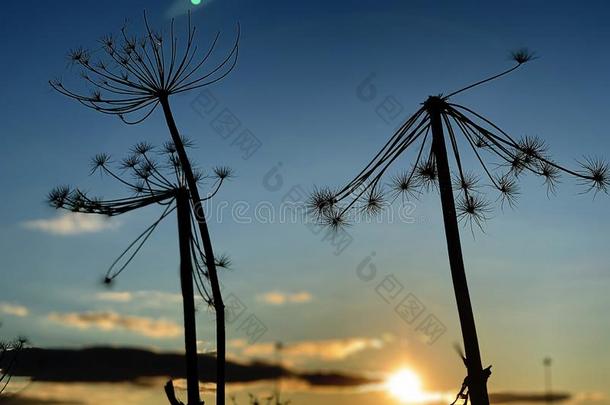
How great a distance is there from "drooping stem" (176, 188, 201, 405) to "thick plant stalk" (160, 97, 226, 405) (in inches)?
7.7

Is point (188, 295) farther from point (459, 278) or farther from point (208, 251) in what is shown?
point (459, 278)

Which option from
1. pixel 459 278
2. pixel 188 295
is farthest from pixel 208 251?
pixel 459 278

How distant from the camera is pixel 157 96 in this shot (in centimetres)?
1462

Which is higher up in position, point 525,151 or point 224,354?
point 525,151

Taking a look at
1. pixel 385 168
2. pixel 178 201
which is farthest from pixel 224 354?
pixel 385 168

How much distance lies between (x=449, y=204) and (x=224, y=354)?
16.3ft

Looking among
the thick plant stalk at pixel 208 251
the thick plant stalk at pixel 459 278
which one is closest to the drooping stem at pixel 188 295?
the thick plant stalk at pixel 208 251

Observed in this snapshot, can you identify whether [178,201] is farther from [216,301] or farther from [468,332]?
[468,332]

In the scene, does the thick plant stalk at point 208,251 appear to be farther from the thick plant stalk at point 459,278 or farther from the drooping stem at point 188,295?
the thick plant stalk at point 459,278

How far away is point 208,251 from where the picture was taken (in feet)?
45.4

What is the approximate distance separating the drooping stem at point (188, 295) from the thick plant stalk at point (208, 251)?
0.64 ft

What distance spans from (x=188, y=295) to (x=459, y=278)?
499 centimetres

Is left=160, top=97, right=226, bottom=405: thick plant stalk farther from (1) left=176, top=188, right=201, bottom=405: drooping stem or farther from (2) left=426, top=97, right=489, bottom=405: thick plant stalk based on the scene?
(2) left=426, top=97, right=489, bottom=405: thick plant stalk

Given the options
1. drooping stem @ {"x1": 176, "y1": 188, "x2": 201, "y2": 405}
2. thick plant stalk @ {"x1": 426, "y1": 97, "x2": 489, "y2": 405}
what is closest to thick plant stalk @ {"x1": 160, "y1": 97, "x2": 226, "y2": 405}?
drooping stem @ {"x1": 176, "y1": 188, "x2": 201, "y2": 405}
